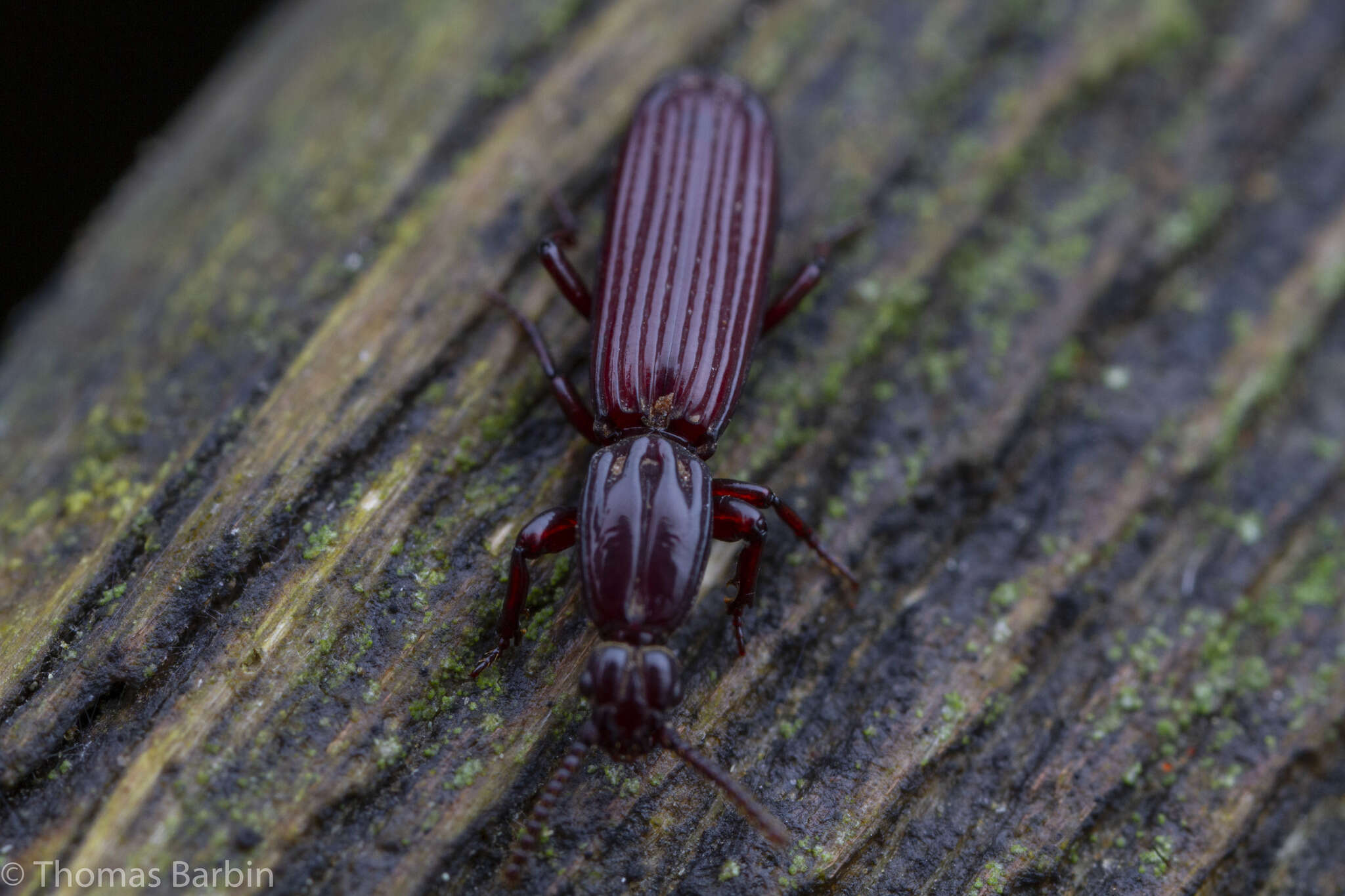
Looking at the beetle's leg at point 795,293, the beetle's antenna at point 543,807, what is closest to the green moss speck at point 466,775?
the beetle's antenna at point 543,807

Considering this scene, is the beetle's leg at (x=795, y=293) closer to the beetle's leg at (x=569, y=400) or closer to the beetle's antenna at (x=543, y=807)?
the beetle's leg at (x=569, y=400)

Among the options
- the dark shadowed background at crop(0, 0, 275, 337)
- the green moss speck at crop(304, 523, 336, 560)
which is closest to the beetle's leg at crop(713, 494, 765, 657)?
the green moss speck at crop(304, 523, 336, 560)

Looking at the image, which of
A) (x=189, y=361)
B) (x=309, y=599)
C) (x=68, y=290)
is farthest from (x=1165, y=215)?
(x=68, y=290)

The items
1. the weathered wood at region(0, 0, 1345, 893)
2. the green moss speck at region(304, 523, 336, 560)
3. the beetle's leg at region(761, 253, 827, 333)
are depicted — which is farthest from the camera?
the beetle's leg at region(761, 253, 827, 333)

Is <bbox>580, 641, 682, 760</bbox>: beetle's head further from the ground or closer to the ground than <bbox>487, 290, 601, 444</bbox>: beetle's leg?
closer to the ground

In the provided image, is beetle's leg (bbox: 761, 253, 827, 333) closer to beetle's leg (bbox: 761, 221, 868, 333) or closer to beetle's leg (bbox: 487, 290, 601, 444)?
beetle's leg (bbox: 761, 221, 868, 333)

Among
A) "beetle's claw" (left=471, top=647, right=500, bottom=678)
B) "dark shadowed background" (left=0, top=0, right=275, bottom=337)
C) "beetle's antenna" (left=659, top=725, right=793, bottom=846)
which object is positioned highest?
"dark shadowed background" (left=0, top=0, right=275, bottom=337)

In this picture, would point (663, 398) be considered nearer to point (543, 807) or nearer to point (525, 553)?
point (525, 553)

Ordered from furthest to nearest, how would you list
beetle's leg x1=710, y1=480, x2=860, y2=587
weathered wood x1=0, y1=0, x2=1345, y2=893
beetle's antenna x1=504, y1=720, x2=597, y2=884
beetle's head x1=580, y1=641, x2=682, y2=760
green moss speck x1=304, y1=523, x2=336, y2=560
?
1. beetle's leg x1=710, y1=480, x2=860, y2=587
2. green moss speck x1=304, y1=523, x2=336, y2=560
3. weathered wood x1=0, y1=0, x2=1345, y2=893
4. beetle's head x1=580, y1=641, x2=682, y2=760
5. beetle's antenna x1=504, y1=720, x2=597, y2=884

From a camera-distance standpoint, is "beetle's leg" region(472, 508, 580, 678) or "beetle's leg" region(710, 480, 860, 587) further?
"beetle's leg" region(710, 480, 860, 587)
